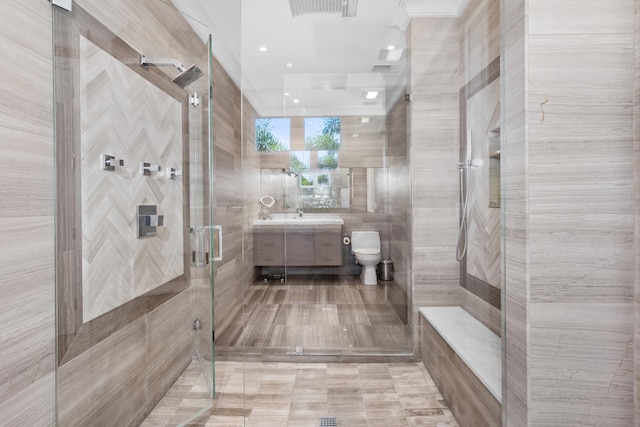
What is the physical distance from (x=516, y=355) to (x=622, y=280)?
440mm

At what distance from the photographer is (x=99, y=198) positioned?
135 cm

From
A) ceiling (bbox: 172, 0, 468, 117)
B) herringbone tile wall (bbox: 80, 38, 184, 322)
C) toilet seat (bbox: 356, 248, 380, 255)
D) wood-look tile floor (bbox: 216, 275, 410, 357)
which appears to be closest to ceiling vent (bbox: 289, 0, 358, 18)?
ceiling (bbox: 172, 0, 468, 117)

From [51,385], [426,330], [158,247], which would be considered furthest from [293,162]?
[51,385]

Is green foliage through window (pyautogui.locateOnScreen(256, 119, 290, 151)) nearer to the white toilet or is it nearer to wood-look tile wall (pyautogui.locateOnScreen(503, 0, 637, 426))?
the white toilet

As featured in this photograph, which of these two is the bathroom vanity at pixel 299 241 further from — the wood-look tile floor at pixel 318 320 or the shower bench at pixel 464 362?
the shower bench at pixel 464 362

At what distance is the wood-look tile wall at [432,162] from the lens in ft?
8.16

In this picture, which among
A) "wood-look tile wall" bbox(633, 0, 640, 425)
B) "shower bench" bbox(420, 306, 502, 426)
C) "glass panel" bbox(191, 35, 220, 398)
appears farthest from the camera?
"glass panel" bbox(191, 35, 220, 398)

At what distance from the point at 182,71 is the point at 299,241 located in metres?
1.62

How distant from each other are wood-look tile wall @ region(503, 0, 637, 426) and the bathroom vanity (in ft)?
5.92

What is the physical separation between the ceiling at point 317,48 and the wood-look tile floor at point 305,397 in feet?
6.56

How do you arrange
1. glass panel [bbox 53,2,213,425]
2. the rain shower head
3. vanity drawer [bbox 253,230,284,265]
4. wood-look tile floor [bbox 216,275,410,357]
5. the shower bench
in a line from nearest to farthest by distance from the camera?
glass panel [bbox 53,2,213,425], the shower bench, the rain shower head, wood-look tile floor [bbox 216,275,410,357], vanity drawer [bbox 253,230,284,265]

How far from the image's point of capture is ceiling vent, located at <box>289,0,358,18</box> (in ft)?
7.91

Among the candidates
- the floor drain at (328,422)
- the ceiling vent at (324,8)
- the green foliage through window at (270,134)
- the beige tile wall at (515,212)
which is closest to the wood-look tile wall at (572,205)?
the beige tile wall at (515,212)

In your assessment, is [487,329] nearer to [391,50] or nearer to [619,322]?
[619,322]
